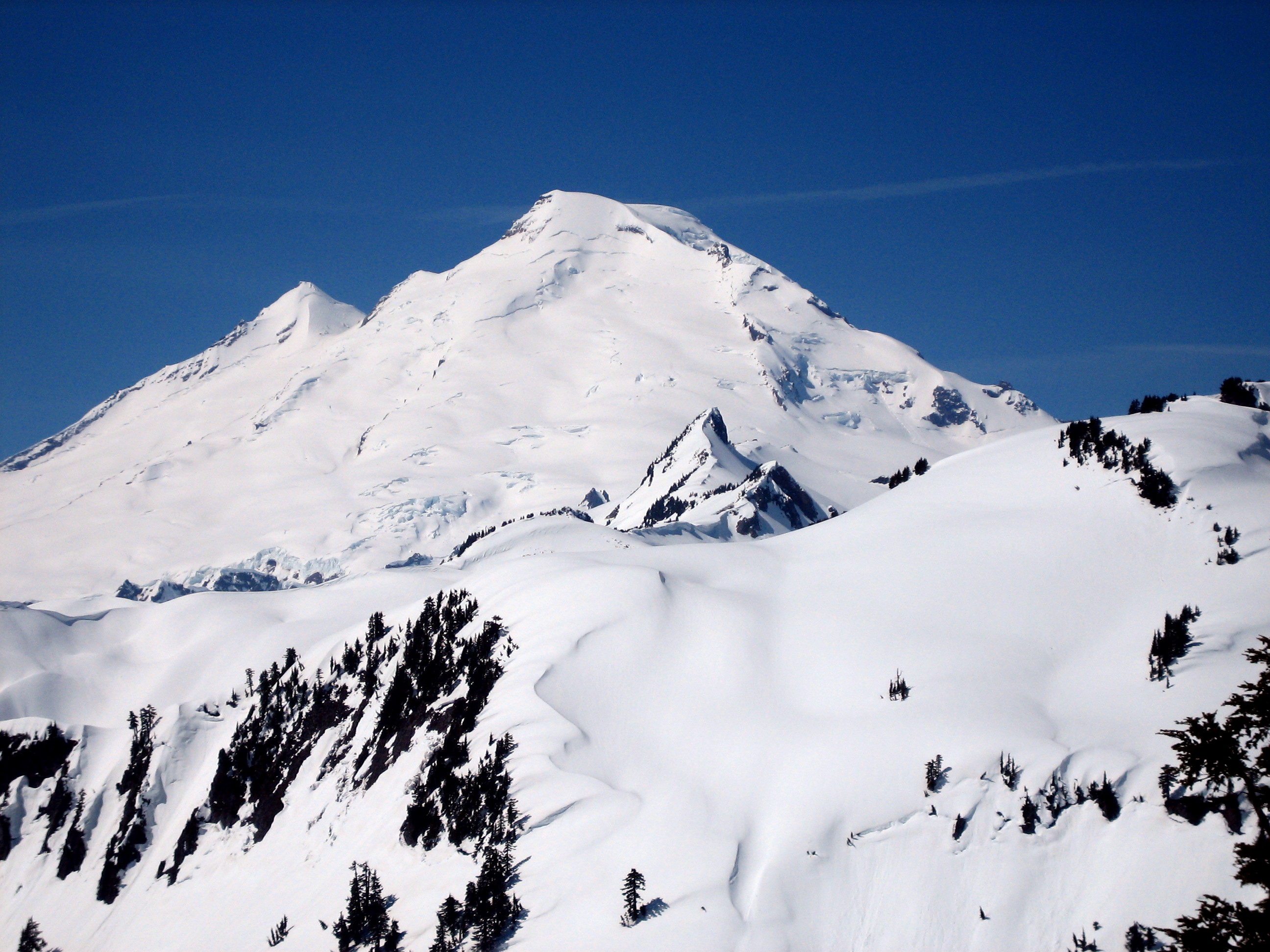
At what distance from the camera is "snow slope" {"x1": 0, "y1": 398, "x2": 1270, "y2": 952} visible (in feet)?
184

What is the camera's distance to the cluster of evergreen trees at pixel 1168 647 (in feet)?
221

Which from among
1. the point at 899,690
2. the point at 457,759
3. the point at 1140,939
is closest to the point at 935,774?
the point at 899,690

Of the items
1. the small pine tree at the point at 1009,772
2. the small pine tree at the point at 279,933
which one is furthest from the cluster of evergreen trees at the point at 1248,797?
the small pine tree at the point at 279,933

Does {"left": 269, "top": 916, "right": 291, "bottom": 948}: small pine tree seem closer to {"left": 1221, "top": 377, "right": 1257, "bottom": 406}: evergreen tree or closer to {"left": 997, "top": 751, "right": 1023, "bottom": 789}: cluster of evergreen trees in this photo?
{"left": 997, "top": 751, "right": 1023, "bottom": 789}: cluster of evergreen trees

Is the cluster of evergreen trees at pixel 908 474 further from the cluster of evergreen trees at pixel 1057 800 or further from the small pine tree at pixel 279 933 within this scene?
the small pine tree at pixel 279 933

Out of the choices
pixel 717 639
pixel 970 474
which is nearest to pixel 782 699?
pixel 717 639

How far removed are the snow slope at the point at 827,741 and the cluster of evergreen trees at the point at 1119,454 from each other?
1061 millimetres

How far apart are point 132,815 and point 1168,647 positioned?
10573cm

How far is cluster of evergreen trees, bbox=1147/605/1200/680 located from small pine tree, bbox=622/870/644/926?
37.4 metres

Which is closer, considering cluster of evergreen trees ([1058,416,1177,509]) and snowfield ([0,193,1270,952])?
snowfield ([0,193,1270,952])

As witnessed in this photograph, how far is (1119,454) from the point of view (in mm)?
97938

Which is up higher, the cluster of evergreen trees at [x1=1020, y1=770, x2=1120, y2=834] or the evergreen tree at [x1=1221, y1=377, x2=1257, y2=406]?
the evergreen tree at [x1=1221, y1=377, x2=1257, y2=406]

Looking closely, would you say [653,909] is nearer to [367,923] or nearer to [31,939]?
[367,923]

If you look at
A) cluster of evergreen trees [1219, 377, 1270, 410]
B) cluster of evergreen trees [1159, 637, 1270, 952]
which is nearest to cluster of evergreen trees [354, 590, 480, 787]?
cluster of evergreen trees [1159, 637, 1270, 952]
